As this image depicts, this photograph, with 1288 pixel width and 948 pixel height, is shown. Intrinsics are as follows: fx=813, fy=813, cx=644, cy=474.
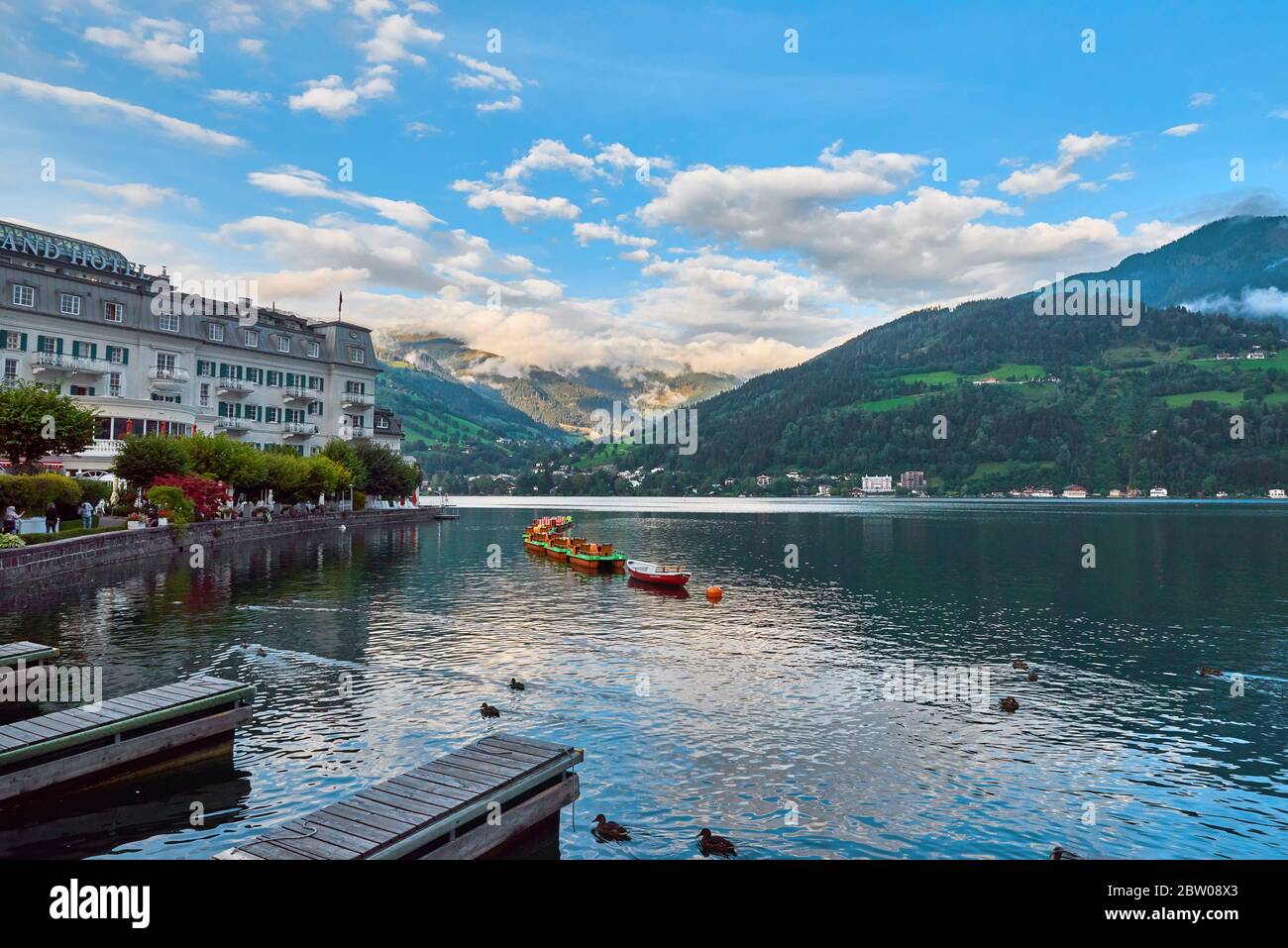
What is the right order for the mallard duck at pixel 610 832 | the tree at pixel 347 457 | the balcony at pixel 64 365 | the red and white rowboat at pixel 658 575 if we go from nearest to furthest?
the mallard duck at pixel 610 832 → the red and white rowboat at pixel 658 575 → the balcony at pixel 64 365 → the tree at pixel 347 457

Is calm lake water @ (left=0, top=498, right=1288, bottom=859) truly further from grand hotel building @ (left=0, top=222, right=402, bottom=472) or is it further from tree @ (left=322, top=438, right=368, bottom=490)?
tree @ (left=322, top=438, right=368, bottom=490)

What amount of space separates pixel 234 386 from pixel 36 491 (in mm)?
58124

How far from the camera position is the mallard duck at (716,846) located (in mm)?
18734

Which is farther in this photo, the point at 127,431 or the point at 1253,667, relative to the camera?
the point at 127,431

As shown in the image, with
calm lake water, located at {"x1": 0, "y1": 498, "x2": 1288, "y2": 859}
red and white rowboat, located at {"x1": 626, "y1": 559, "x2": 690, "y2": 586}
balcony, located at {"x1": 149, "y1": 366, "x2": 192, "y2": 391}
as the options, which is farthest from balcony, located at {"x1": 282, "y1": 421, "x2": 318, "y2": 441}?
red and white rowboat, located at {"x1": 626, "y1": 559, "x2": 690, "y2": 586}

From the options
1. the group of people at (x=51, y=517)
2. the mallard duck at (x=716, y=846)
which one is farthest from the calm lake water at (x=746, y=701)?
the group of people at (x=51, y=517)

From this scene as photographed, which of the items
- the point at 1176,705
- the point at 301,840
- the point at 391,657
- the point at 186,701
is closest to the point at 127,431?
the point at 391,657

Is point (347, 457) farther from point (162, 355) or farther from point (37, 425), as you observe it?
point (37, 425)

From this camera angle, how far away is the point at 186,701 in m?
24.1

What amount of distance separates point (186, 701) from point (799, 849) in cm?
1804

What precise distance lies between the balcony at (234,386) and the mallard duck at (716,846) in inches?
4542

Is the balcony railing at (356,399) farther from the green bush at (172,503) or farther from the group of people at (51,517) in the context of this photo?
the group of people at (51,517)

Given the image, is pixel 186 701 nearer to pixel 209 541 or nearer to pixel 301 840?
pixel 301 840
